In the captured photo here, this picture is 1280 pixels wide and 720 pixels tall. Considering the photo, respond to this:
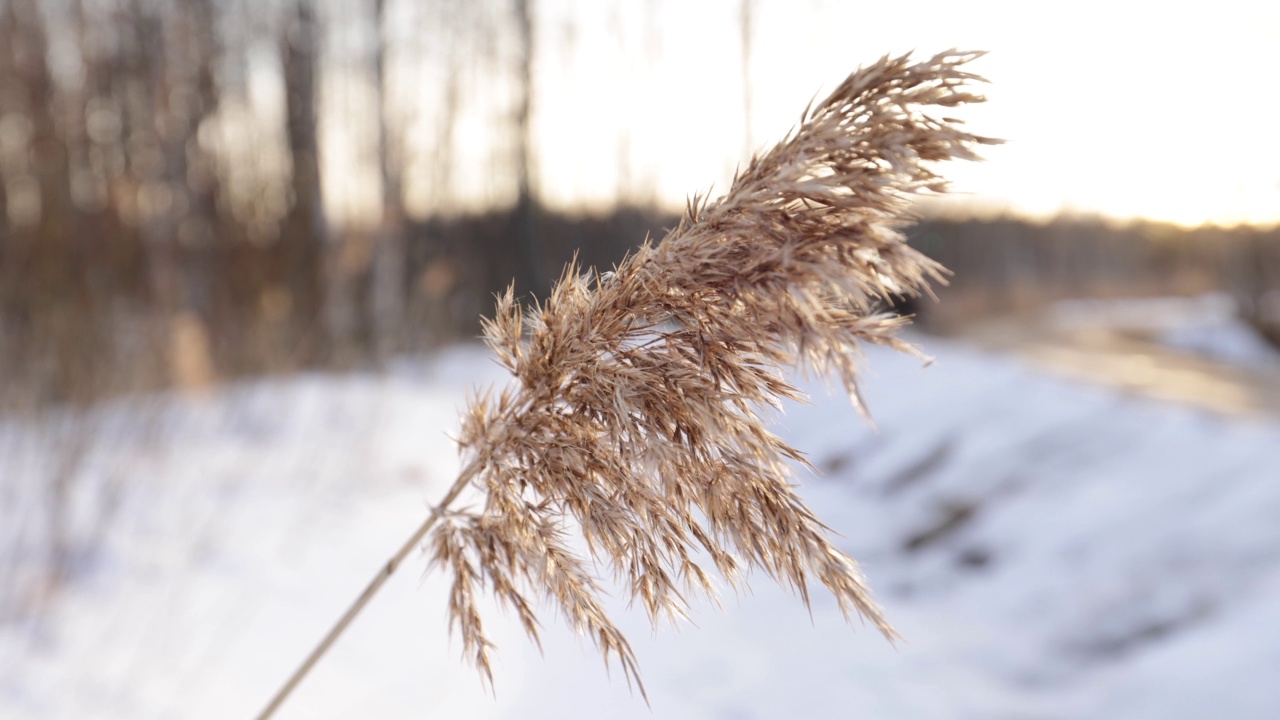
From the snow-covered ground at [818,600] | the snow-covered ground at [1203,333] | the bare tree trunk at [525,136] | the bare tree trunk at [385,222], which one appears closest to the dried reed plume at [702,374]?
the snow-covered ground at [818,600]

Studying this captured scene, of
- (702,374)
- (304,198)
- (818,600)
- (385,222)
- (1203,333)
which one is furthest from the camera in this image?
(304,198)

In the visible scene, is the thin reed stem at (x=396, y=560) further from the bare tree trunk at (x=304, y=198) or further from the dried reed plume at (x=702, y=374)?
the bare tree trunk at (x=304, y=198)

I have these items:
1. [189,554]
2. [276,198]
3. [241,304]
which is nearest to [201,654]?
[189,554]

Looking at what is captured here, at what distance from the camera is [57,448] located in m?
4.04

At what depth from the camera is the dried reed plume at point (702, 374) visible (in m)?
0.97

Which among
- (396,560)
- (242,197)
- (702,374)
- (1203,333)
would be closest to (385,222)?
(242,197)

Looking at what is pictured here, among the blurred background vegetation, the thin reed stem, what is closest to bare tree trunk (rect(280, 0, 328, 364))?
the blurred background vegetation

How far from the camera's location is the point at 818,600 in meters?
3.98

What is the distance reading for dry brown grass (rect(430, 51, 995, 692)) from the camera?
97cm

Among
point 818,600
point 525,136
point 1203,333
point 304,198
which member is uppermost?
point 525,136

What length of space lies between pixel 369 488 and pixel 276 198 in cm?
1115

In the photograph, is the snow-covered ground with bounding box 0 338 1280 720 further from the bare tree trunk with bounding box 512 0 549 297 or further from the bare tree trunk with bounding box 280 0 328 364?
the bare tree trunk with bounding box 512 0 549 297

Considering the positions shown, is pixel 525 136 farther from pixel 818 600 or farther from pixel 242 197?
pixel 818 600

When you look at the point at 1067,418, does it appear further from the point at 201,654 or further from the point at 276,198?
the point at 276,198
